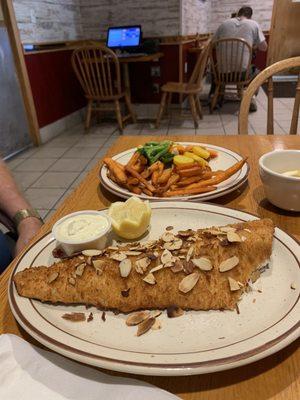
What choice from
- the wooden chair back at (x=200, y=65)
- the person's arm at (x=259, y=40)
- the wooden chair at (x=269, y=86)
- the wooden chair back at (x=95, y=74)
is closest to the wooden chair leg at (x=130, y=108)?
the wooden chair back at (x=95, y=74)

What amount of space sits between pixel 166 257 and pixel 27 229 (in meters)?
0.76

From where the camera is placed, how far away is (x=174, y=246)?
25.6 inches

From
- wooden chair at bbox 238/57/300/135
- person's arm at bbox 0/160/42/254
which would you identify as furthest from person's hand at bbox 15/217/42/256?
wooden chair at bbox 238/57/300/135

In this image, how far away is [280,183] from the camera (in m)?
0.83

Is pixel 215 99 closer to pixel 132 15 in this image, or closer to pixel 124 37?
pixel 124 37

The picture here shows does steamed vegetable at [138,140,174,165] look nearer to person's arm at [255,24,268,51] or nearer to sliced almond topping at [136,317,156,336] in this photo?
sliced almond topping at [136,317,156,336]

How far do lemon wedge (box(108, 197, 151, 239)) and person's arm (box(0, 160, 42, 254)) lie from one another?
51 cm

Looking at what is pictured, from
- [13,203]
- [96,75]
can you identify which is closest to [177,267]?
[13,203]

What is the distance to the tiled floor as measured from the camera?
3.20 m

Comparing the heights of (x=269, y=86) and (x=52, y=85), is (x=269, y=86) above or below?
above

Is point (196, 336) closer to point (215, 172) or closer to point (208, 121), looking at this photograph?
point (215, 172)

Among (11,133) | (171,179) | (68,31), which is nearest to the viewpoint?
(171,179)

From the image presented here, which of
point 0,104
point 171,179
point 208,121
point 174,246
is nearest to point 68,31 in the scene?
point 0,104

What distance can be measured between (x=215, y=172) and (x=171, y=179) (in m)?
0.14
